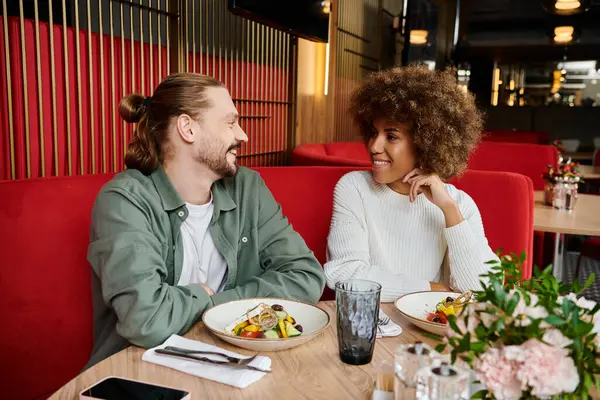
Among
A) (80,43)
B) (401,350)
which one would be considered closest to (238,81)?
(80,43)

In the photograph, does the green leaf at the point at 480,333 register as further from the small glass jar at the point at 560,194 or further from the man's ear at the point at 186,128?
the small glass jar at the point at 560,194

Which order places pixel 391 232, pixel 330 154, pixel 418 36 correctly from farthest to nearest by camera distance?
pixel 418 36, pixel 330 154, pixel 391 232

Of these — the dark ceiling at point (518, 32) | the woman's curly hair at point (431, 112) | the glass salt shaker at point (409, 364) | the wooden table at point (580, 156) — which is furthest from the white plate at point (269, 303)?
the dark ceiling at point (518, 32)

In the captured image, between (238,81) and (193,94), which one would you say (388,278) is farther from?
(238,81)

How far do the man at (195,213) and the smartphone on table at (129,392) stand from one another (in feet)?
1.49

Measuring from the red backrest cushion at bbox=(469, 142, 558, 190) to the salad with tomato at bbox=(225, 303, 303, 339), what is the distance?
3.51 m

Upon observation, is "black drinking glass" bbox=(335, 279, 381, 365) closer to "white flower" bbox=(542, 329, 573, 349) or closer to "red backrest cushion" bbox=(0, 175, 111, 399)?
"white flower" bbox=(542, 329, 573, 349)

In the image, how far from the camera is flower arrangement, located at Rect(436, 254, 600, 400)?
0.63 m

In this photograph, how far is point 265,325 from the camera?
1196 millimetres

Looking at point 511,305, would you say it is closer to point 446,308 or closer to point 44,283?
point 446,308

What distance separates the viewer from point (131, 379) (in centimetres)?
97

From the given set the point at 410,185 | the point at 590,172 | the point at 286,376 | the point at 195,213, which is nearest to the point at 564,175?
the point at 410,185

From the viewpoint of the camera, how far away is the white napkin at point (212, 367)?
0.99 meters

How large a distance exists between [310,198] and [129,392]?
1.47 m
